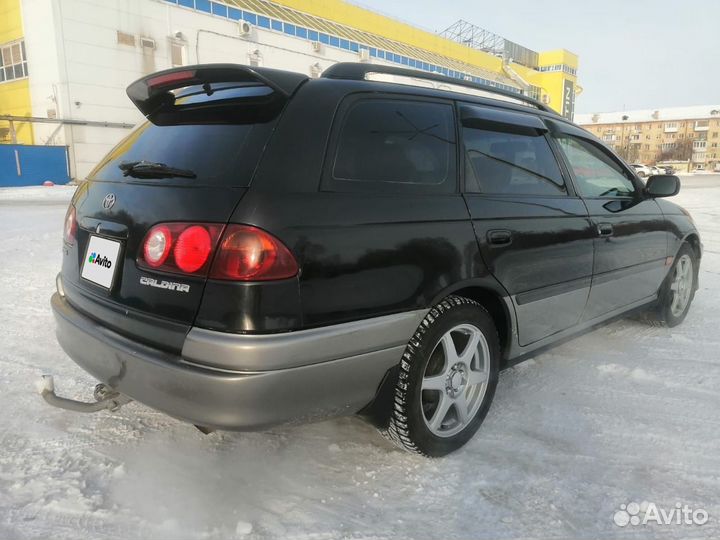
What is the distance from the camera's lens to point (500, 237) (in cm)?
257

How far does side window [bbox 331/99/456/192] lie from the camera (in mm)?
2115

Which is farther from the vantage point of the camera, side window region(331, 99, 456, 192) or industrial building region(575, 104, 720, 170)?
industrial building region(575, 104, 720, 170)

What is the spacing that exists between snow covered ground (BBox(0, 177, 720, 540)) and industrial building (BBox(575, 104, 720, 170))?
10522 centimetres

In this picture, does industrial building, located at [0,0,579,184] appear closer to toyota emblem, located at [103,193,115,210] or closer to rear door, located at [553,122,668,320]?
rear door, located at [553,122,668,320]

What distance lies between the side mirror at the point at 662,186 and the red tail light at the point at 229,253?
3225 mm

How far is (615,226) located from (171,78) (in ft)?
9.44

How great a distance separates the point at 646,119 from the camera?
360 feet

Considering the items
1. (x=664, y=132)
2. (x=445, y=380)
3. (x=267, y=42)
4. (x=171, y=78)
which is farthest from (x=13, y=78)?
(x=664, y=132)

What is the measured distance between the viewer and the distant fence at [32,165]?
20.8 metres

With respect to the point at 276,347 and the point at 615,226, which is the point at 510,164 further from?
the point at 276,347

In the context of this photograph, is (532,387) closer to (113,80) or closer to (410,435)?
(410,435)

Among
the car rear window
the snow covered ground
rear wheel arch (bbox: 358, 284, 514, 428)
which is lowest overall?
the snow covered ground

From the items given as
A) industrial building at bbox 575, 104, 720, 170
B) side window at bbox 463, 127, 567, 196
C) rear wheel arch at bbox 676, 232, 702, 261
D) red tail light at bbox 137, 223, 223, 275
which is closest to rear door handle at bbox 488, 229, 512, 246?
side window at bbox 463, 127, 567, 196

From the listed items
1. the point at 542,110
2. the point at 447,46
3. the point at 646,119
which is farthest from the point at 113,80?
the point at 646,119
